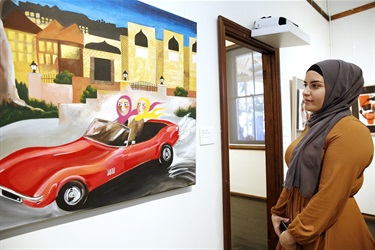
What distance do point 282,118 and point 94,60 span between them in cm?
198

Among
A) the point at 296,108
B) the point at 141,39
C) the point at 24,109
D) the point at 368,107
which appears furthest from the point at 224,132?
the point at 368,107

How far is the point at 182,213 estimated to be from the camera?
1.39 meters

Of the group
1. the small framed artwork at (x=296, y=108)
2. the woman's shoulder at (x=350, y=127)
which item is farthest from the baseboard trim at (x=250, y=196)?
the woman's shoulder at (x=350, y=127)

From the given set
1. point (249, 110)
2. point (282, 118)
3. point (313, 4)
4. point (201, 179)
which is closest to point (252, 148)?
point (249, 110)

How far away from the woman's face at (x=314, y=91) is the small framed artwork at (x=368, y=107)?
8.46ft

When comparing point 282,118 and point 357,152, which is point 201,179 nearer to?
point 357,152

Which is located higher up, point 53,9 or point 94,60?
point 53,9

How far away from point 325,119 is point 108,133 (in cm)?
102

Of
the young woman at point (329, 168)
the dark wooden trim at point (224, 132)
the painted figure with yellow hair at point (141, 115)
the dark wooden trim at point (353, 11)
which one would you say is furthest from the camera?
the dark wooden trim at point (353, 11)

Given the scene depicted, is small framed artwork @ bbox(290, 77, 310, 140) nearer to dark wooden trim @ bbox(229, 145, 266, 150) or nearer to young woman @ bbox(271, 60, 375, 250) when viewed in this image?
dark wooden trim @ bbox(229, 145, 266, 150)

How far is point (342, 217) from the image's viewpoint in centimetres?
111

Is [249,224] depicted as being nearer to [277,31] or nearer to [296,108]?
[296,108]

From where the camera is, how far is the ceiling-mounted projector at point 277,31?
5.79ft

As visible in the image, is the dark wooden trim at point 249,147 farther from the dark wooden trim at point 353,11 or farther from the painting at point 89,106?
the painting at point 89,106
